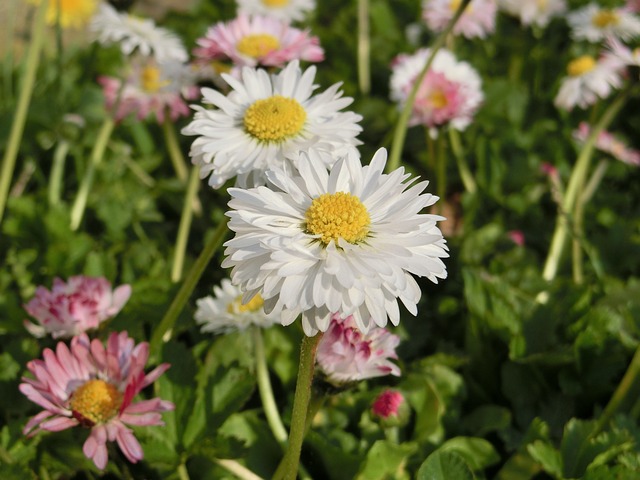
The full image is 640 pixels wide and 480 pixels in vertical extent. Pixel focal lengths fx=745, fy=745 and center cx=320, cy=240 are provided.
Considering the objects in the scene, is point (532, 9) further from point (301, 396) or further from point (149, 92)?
point (301, 396)

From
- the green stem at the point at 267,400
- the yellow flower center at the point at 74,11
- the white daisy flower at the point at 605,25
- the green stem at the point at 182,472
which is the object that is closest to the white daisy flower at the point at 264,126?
the green stem at the point at 267,400

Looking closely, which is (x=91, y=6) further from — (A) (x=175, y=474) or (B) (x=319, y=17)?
(A) (x=175, y=474)

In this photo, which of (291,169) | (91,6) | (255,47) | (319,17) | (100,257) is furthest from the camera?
(319,17)

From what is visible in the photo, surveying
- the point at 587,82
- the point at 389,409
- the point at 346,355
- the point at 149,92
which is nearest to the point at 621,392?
the point at 389,409

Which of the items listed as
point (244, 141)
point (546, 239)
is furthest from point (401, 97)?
point (244, 141)

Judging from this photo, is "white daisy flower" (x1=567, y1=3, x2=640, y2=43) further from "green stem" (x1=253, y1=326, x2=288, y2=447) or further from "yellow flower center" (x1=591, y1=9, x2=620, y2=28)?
"green stem" (x1=253, y1=326, x2=288, y2=447)

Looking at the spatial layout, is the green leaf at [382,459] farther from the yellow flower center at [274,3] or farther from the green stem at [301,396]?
the yellow flower center at [274,3]

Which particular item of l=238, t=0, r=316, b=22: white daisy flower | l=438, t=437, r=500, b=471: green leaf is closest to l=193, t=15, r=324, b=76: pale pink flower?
l=238, t=0, r=316, b=22: white daisy flower
